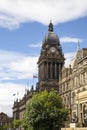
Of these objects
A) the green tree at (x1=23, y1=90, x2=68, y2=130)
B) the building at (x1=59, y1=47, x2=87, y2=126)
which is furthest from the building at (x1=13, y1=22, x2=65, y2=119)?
the green tree at (x1=23, y1=90, x2=68, y2=130)

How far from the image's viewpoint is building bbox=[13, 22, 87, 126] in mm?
76625

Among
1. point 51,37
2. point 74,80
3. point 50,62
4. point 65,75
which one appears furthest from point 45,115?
point 51,37

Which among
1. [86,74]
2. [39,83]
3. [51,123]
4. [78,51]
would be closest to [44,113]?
[51,123]

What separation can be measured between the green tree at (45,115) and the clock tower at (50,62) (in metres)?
67.0

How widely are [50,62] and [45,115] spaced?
78.8 meters

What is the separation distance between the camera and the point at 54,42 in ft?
578

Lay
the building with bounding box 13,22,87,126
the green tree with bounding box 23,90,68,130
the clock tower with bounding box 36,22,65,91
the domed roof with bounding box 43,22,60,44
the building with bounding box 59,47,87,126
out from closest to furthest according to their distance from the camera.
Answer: the building with bounding box 13,22,87,126, the green tree with bounding box 23,90,68,130, the building with bounding box 59,47,87,126, the clock tower with bounding box 36,22,65,91, the domed roof with bounding box 43,22,60,44

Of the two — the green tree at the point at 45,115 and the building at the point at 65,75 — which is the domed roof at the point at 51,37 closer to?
the building at the point at 65,75

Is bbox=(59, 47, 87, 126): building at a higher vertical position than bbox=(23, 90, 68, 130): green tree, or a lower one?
higher

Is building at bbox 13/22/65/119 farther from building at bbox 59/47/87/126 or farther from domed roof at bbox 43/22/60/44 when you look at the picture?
building at bbox 59/47/87/126

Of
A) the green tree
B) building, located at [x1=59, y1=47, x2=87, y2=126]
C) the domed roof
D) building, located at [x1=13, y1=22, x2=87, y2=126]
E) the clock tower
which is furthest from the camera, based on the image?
the domed roof

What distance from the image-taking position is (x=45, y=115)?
95.4 metres

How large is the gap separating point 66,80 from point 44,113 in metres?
31.2

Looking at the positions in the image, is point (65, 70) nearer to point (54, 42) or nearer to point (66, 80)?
point (66, 80)
